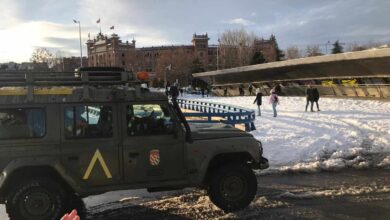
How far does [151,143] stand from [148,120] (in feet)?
1.29

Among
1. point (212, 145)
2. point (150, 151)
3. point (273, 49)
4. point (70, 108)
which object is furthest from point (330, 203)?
point (273, 49)

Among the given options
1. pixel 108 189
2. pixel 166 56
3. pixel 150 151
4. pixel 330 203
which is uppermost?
pixel 166 56

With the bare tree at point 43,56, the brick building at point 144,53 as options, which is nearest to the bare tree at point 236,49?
the brick building at point 144,53

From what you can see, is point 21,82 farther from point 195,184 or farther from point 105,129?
point 195,184

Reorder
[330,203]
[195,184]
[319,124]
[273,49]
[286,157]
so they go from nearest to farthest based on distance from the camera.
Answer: [195,184]
[330,203]
[286,157]
[319,124]
[273,49]

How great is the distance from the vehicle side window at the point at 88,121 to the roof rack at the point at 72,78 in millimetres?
248

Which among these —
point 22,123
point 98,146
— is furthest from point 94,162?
point 22,123

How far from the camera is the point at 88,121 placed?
7.15 m

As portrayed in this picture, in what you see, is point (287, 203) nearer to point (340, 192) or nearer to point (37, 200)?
point (340, 192)

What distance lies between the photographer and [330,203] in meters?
8.13

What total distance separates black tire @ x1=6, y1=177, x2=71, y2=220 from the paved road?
0.92 metres

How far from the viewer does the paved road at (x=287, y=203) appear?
→ 7.54m

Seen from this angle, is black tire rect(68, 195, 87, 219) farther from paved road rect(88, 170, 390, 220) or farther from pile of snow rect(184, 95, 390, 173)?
pile of snow rect(184, 95, 390, 173)

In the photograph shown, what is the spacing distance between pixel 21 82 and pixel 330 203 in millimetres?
5561
